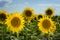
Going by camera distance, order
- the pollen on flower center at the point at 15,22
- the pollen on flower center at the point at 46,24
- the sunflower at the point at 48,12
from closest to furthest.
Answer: the pollen on flower center at the point at 15,22
the pollen on flower center at the point at 46,24
the sunflower at the point at 48,12

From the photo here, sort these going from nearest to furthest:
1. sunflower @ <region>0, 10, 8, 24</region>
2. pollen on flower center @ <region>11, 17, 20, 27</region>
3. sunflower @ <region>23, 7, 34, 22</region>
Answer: pollen on flower center @ <region>11, 17, 20, 27</region> < sunflower @ <region>0, 10, 8, 24</region> < sunflower @ <region>23, 7, 34, 22</region>

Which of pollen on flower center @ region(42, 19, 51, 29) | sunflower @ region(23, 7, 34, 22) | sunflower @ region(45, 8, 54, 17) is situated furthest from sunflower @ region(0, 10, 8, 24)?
sunflower @ region(45, 8, 54, 17)

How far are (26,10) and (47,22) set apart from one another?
2.15 meters

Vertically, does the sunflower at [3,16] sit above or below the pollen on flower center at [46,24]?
above

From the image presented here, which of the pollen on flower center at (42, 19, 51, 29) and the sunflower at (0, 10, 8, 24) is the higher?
the sunflower at (0, 10, 8, 24)

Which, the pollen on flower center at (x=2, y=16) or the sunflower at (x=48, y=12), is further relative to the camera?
the sunflower at (x=48, y=12)

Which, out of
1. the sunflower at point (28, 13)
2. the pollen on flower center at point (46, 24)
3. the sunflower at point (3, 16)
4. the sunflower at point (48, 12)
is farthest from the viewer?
the sunflower at point (48, 12)

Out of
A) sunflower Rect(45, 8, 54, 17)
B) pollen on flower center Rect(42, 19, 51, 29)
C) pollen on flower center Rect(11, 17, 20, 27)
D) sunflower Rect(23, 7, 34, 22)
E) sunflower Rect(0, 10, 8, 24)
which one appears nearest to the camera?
pollen on flower center Rect(11, 17, 20, 27)

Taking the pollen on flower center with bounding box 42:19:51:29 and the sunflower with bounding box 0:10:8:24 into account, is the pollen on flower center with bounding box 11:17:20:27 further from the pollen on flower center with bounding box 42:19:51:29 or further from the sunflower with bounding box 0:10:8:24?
the sunflower with bounding box 0:10:8:24

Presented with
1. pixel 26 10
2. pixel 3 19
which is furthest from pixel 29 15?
pixel 3 19

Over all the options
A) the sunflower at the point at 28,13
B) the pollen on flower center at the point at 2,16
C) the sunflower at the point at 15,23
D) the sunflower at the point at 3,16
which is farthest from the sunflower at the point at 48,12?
the sunflower at the point at 15,23

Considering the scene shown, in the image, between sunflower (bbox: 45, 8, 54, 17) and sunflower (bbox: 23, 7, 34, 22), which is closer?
sunflower (bbox: 23, 7, 34, 22)

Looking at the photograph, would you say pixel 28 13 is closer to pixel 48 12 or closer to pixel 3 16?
pixel 3 16

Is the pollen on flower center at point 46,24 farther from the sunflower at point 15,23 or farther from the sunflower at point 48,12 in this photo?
the sunflower at point 48,12
